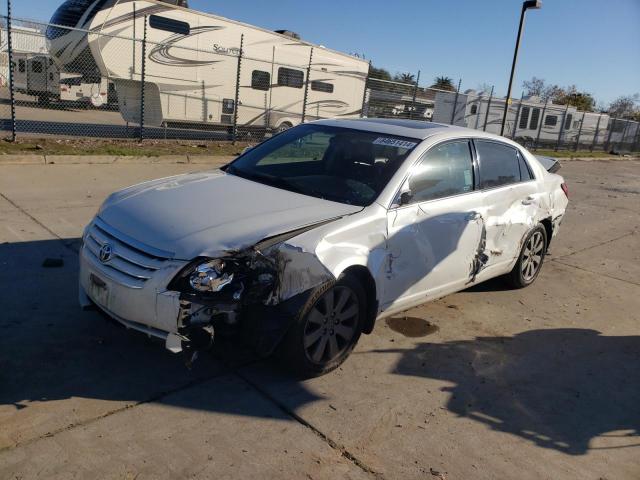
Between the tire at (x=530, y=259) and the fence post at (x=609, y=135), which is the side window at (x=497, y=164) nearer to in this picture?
the tire at (x=530, y=259)

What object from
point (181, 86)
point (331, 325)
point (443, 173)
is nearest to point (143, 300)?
point (331, 325)

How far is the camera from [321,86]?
1927 cm

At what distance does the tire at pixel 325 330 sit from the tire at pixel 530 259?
2.44 metres

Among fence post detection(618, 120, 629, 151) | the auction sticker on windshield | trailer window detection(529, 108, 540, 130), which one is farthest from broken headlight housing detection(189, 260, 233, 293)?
fence post detection(618, 120, 629, 151)

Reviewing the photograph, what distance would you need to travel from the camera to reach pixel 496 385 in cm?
378

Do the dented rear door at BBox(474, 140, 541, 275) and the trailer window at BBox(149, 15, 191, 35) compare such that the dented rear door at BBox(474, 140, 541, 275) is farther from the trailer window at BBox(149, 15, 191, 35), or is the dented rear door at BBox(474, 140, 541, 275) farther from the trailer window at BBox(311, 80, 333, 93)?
the trailer window at BBox(311, 80, 333, 93)

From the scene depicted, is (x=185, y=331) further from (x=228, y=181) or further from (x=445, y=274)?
(x=445, y=274)

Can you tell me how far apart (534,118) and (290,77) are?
644 inches

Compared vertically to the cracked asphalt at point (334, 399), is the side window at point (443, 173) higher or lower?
higher

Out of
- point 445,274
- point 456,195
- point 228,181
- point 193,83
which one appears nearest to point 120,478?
point 228,181

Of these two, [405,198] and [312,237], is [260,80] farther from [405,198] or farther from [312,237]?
[312,237]

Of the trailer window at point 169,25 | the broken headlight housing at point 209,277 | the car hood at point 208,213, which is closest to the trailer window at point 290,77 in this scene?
the trailer window at point 169,25

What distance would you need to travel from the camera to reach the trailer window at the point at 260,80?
1734 centimetres

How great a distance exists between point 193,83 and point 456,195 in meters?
13.3
